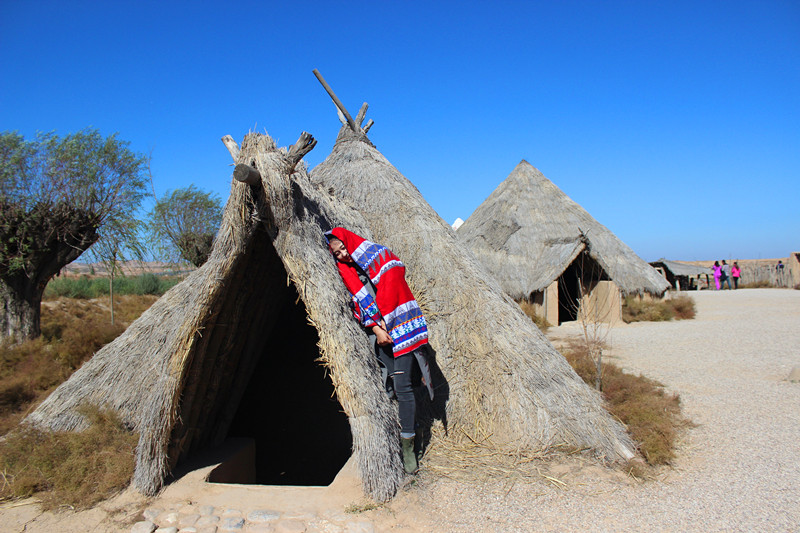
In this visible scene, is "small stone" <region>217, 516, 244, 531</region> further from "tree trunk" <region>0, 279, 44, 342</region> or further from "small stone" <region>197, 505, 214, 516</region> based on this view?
"tree trunk" <region>0, 279, 44, 342</region>

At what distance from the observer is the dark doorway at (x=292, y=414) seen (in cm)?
518

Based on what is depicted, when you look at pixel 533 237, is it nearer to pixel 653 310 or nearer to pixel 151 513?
pixel 653 310

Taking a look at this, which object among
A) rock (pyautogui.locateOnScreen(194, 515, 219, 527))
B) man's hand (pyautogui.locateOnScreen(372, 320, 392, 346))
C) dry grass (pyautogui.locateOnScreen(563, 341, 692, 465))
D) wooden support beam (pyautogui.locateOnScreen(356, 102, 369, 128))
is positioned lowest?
rock (pyautogui.locateOnScreen(194, 515, 219, 527))

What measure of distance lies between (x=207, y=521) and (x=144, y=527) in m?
0.37

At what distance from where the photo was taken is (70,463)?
3.49 meters

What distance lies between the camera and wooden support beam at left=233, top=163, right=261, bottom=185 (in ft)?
10.1

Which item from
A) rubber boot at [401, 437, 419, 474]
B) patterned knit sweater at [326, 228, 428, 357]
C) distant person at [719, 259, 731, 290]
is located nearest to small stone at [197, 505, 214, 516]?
rubber boot at [401, 437, 419, 474]

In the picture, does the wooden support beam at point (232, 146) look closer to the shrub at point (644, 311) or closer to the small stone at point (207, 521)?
the small stone at point (207, 521)

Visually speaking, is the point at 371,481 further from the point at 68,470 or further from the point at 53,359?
the point at 53,359

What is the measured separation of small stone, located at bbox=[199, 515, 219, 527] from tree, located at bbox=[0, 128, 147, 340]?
6.28m

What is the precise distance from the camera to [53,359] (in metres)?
7.04

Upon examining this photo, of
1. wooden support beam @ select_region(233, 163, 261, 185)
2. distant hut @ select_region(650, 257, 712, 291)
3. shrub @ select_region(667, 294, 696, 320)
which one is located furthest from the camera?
distant hut @ select_region(650, 257, 712, 291)

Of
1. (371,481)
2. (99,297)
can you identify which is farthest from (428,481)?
(99,297)

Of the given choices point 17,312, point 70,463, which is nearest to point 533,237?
point 17,312
